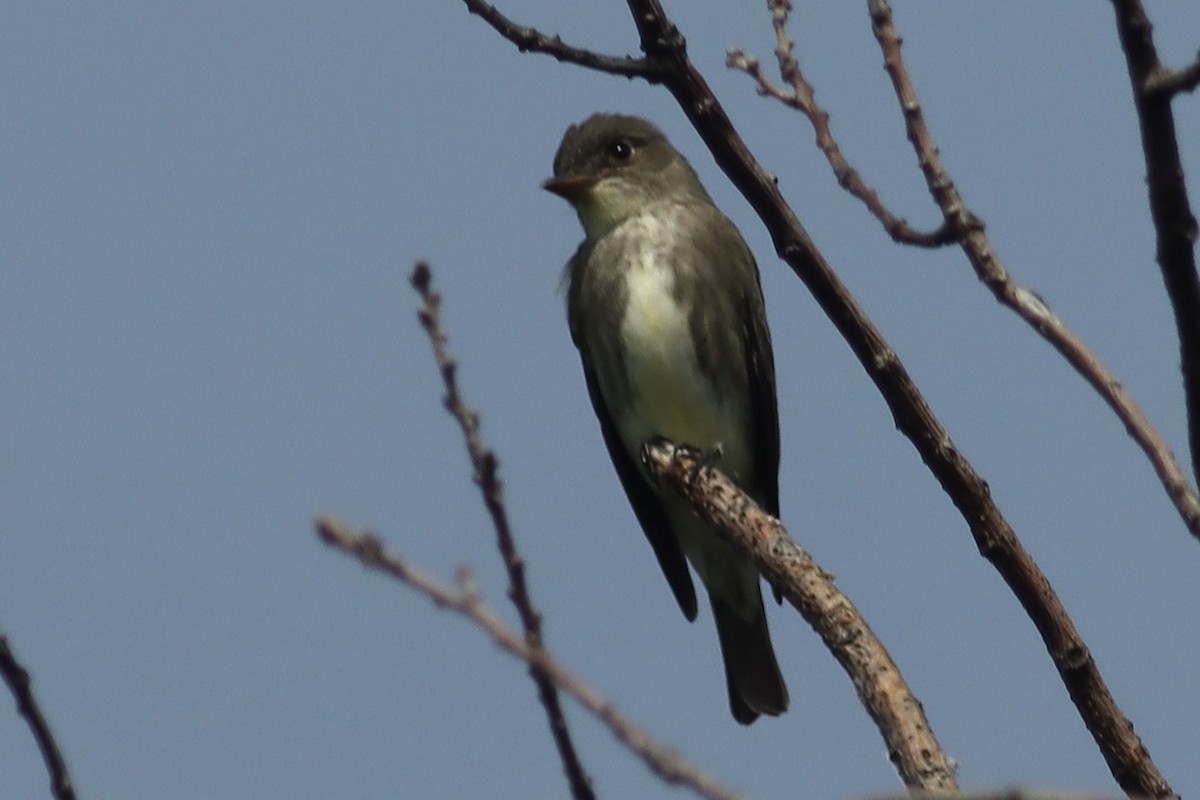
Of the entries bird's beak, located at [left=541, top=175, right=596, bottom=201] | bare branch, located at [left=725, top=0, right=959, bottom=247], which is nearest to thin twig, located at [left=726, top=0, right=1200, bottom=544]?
bare branch, located at [left=725, top=0, right=959, bottom=247]

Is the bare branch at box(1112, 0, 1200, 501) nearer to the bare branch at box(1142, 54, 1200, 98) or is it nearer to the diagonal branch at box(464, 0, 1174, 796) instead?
the bare branch at box(1142, 54, 1200, 98)

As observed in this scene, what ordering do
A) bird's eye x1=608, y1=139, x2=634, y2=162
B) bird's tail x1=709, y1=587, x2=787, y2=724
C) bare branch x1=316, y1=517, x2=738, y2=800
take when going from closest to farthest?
bare branch x1=316, y1=517, x2=738, y2=800
bird's tail x1=709, y1=587, x2=787, y2=724
bird's eye x1=608, y1=139, x2=634, y2=162

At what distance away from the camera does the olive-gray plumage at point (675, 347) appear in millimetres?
7543

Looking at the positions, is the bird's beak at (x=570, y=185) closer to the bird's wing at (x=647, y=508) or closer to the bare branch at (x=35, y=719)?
the bird's wing at (x=647, y=508)

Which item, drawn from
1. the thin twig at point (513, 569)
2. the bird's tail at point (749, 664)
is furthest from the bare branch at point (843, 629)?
the bird's tail at point (749, 664)

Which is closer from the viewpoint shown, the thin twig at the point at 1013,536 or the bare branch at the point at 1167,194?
the bare branch at the point at 1167,194

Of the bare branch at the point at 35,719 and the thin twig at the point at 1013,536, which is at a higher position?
the thin twig at the point at 1013,536

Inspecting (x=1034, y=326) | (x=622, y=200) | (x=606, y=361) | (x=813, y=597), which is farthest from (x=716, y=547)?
(x=1034, y=326)

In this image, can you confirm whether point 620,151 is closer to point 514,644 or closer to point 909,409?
point 909,409

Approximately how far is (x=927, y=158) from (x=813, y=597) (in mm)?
1102

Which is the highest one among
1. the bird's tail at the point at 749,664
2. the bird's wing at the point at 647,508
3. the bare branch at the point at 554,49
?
the bird's wing at the point at 647,508

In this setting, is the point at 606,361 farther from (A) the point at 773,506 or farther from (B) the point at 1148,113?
(B) the point at 1148,113

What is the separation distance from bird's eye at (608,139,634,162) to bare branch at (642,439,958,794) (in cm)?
358

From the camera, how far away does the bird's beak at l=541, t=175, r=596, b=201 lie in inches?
314
